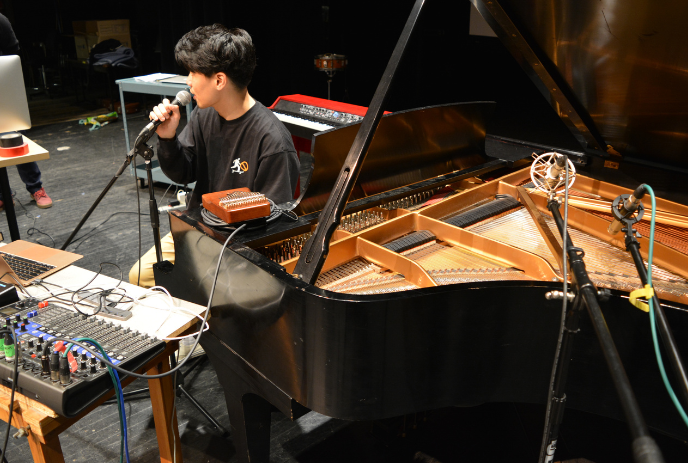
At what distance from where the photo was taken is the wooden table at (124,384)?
146 centimetres

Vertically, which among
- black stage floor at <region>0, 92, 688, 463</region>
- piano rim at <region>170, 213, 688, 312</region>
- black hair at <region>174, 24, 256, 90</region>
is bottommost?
black stage floor at <region>0, 92, 688, 463</region>

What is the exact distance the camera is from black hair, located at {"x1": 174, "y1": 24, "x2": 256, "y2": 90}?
2.36 m

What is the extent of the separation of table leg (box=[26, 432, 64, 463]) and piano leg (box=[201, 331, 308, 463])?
586 millimetres

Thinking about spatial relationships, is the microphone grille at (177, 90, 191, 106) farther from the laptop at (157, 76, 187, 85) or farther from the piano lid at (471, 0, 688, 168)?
A: the laptop at (157, 76, 187, 85)

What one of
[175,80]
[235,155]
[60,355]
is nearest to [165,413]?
[60,355]

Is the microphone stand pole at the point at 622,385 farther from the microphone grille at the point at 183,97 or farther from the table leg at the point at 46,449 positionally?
the microphone grille at the point at 183,97

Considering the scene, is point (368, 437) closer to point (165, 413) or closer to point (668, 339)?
point (165, 413)

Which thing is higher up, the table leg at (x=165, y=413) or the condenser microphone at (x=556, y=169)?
the condenser microphone at (x=556, y=169)

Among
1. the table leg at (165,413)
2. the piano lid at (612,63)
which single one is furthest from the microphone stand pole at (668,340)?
the table leg at (165,413)

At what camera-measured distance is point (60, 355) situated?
4.81ft

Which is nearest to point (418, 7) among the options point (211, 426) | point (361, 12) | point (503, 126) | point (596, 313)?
point (596, 313)

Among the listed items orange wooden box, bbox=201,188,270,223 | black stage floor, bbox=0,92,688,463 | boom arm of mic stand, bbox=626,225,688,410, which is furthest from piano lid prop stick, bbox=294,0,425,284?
black stage floor, bbox=0,92,688,463

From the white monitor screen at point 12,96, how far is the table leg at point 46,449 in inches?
86.0

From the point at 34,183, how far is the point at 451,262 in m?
4.08
